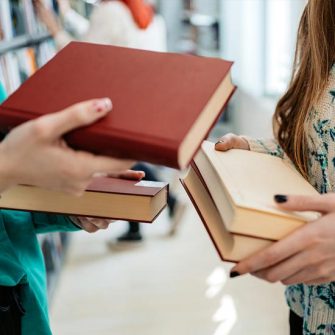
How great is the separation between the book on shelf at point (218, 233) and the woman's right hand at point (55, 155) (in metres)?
0.15

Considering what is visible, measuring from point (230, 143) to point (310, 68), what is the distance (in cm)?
20

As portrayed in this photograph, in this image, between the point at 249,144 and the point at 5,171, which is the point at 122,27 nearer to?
the point at 249,144

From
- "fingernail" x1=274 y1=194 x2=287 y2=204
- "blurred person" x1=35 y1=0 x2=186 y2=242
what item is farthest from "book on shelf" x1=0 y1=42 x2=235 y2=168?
"blurred person" x1=35 y1=0 x2=186 y2=242

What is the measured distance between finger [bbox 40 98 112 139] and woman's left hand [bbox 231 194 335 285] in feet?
0.81

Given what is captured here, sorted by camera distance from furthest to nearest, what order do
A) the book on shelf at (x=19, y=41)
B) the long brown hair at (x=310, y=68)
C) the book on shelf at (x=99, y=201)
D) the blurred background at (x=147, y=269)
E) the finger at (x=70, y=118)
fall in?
the blurred background at (x=147, y=269) < the book on shelf at (x=19, y=41) < the long brown hair at (x=310, y=68) < the book on shelf at (x=99, y=201) < the finger at (x=70, y=118)

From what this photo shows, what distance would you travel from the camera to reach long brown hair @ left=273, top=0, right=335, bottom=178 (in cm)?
82

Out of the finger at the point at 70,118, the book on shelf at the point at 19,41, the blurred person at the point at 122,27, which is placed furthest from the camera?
the blurred person at the point at 122,27

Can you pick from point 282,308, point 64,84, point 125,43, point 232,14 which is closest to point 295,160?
point 64,84

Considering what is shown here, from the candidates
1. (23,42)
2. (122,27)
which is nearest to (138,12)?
(122,27)

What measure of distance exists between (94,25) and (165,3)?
113 inches

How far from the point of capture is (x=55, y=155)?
54 cm

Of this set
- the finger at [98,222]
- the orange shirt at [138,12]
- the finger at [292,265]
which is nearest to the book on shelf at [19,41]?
the orange shirt at [138,12]

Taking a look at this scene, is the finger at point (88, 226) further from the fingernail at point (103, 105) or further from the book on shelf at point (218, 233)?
the fingernail at point (103, 105)

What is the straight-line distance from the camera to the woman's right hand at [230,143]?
81 cm
